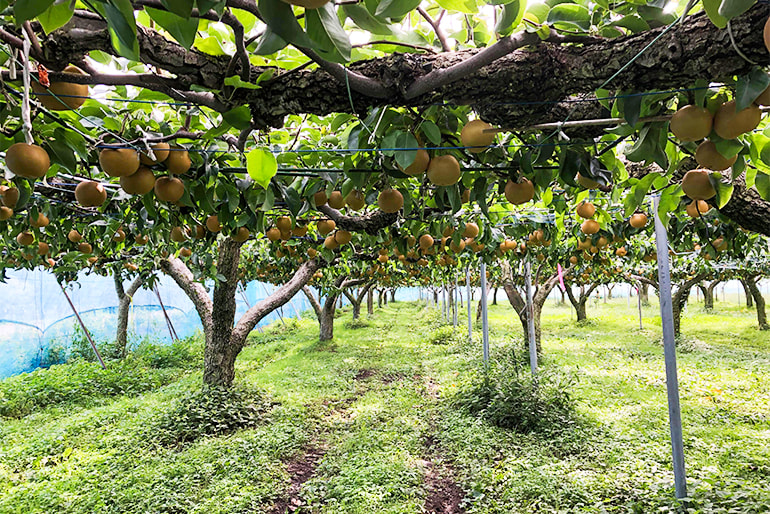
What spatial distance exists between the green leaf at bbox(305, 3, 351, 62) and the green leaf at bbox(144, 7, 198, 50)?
26 cm

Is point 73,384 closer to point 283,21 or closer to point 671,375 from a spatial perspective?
point 671,375

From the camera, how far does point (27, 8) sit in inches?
28.1

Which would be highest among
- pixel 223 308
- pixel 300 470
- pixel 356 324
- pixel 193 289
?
pixel 193 289

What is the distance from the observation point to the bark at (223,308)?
577cm

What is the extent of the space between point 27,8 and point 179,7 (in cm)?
25

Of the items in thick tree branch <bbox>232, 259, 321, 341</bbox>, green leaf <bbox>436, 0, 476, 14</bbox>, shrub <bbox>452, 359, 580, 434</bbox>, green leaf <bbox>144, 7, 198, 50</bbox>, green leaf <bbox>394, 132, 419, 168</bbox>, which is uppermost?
green leaf <bbox>436, 0, 476, 14</bbox>

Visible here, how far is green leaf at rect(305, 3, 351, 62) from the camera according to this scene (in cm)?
73

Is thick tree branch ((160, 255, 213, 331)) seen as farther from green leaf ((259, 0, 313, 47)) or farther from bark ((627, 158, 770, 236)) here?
green leaf ((259, 0, 313, 47))

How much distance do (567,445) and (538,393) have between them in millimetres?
1046

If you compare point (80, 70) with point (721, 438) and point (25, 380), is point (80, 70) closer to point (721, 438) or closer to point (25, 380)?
point (721, 438)

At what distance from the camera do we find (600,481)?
4.33 metres

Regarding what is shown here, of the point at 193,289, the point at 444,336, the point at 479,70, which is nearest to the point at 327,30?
the point at 479,70

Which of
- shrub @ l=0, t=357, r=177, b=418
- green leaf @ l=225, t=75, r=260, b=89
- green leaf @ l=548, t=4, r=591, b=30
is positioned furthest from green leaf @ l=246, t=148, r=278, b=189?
shrub @ l=0, t=357, r=177, b=418

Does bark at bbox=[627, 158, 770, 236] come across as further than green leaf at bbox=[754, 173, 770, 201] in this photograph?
Yes
